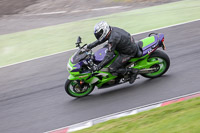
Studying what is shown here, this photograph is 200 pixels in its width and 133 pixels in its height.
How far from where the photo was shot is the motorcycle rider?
271 inches

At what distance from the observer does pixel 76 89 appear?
783cm

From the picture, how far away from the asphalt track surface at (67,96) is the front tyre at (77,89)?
0.16 metres

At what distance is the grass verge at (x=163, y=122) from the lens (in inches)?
182

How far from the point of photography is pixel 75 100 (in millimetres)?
7965

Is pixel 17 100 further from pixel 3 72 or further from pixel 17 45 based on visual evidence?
pixel 17 45

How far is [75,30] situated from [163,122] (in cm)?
1024

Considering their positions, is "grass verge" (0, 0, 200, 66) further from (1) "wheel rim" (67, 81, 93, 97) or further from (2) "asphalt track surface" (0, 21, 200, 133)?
(1) "wheel rim" (67, 81, 93, 97)

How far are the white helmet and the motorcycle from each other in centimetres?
65

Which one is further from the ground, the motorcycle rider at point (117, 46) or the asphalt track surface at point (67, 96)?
the motorcycle rider at point (117, 46)

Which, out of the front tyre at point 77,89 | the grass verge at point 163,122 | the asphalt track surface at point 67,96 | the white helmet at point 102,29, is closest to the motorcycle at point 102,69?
the front tyre at point 77,89

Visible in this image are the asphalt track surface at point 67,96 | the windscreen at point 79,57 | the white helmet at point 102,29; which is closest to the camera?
the white helmet at point 102,29

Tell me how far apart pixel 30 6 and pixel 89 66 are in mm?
13998

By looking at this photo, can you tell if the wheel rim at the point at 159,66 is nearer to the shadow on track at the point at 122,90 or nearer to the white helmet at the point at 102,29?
the shadow on track at the point at 122,90

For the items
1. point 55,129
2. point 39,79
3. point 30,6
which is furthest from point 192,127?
point 30,6
